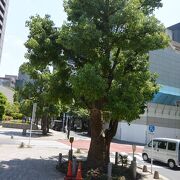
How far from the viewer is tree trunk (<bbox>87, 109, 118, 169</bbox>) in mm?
17078

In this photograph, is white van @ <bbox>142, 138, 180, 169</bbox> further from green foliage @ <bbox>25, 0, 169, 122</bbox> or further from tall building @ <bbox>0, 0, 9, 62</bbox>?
tall building @ <bbox>0, 0, 9, 62</bbox>

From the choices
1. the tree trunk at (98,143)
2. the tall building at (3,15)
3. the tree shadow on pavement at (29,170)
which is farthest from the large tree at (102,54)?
the tall building at (3,15)

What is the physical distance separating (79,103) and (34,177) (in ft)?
20.3

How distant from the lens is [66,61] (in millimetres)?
18359

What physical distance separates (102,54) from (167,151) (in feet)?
30.1

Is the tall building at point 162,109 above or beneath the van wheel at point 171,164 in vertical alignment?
above

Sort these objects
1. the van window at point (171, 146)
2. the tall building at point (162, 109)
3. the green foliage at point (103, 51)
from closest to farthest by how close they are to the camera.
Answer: the green foliage at point (103, 51) < the van window at point (171, 146) < the tall building at point (162, 109)

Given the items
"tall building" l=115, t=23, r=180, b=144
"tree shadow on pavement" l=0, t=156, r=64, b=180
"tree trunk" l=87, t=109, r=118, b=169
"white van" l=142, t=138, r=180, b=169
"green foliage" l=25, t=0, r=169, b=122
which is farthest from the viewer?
"tall building" l=115, t=23, r=180, b=144

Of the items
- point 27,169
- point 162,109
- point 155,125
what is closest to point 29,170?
point 27,169

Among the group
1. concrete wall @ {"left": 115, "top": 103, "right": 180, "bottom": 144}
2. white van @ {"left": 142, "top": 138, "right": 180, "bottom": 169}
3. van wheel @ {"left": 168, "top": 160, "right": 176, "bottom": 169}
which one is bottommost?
van wheel @ {"left": 168, "top": 160, "right": 176, "bottom": 169}

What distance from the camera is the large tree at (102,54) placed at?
15375 millimetres

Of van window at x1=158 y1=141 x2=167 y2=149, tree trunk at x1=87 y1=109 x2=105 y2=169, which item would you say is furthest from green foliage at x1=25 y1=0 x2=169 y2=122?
van window at x1=158 y1=141 x2=167 y2=149

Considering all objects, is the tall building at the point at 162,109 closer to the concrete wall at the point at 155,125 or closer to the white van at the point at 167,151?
the concrete wall at the point at 155,125

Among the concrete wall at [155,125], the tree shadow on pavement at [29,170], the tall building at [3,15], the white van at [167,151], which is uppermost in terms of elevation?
the tall building at [3,15]
